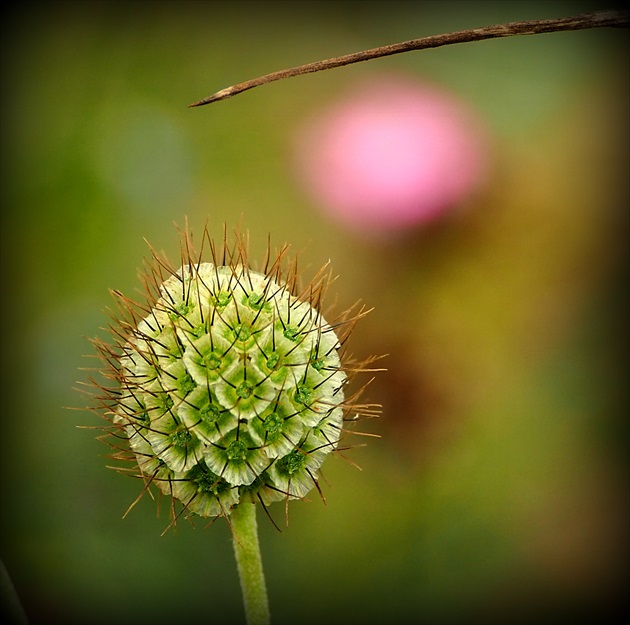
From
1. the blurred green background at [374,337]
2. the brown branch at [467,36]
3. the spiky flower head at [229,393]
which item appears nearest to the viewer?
the brown branch at [467,36]

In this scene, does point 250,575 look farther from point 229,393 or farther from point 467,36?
point 467,36

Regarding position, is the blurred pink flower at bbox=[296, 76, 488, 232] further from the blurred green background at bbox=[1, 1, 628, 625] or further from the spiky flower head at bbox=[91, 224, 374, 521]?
the spiky flower head at bbox=[91, 224, 374, 521]

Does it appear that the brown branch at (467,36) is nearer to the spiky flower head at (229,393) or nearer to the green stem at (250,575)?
the spiky flower head at (229,393)

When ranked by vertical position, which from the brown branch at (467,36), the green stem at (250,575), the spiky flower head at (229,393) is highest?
the brown branch at (467,36)

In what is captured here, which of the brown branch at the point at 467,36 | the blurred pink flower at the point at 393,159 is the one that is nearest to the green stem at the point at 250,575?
the brown branch at the point at 467,36

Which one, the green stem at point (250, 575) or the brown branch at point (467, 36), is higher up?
the brown branch at point (467, 36)

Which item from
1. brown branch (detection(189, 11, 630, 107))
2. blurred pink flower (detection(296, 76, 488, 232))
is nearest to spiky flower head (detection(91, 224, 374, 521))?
brown branch (detection(189, 11, 630, 107))

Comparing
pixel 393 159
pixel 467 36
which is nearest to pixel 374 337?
pixel 393 159
